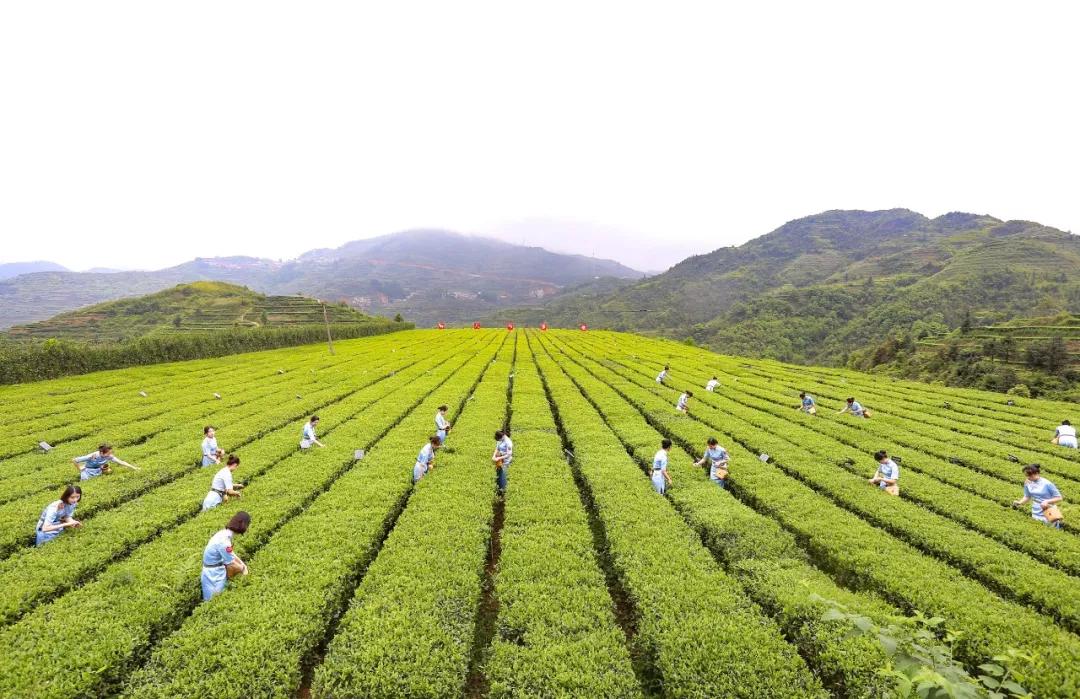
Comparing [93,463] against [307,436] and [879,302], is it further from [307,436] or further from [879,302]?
[879,302]

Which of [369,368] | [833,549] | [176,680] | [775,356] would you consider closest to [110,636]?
[176,680]

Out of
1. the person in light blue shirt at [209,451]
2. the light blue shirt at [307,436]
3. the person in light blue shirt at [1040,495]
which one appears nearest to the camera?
the person in light blue shirt at [1040,495]

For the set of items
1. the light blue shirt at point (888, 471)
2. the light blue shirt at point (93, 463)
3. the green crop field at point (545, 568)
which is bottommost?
the green crop field at point (545, 568)

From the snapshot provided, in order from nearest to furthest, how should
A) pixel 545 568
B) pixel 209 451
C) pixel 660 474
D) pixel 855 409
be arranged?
pixel 545 568 < pixel 660 474 < pixel 209 451 < pixel 855 409

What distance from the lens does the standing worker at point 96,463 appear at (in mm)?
15016

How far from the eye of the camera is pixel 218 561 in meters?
9.26

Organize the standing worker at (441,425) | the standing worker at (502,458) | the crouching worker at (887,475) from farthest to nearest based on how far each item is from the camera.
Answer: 1. the standing worker at (441,425)
2. the standing worker at (502,458)
3. the crouching worker at (887,475)

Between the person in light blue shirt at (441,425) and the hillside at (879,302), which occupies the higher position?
the hillside at (879,302)

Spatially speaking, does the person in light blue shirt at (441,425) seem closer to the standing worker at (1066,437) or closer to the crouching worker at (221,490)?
the crouching worker at (221,490)

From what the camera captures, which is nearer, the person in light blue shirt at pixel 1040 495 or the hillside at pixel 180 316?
the person in light blue shirt at pixel 1040 495

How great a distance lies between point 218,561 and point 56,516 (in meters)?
6.01

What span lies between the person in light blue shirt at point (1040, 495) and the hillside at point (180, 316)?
104230 mm

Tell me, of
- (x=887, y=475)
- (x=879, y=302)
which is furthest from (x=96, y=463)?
(x=879, y=302)

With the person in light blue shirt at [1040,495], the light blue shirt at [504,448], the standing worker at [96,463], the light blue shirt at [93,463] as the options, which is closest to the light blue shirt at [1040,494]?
the person in light blue shirt at [1040,495]
